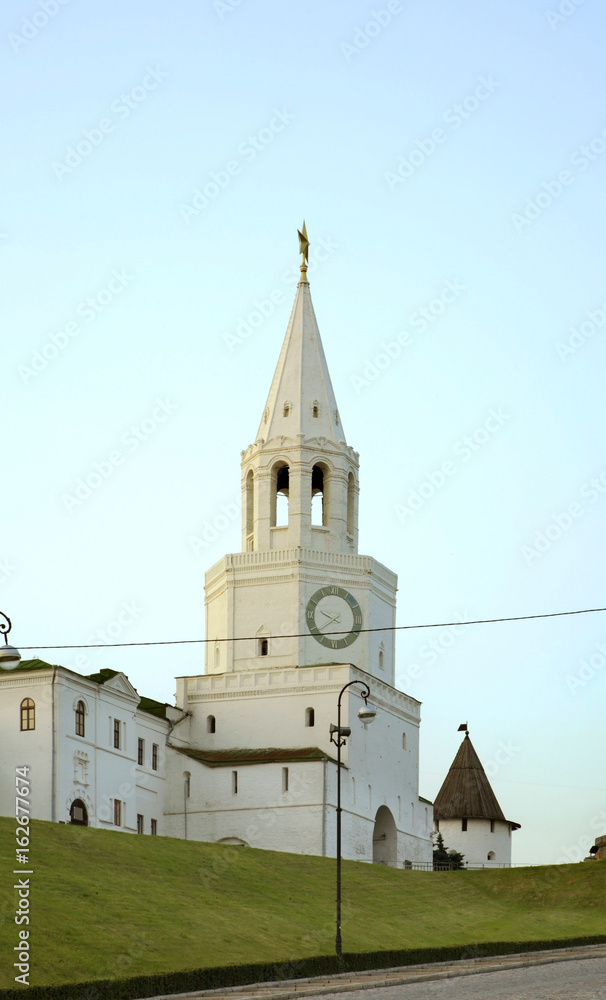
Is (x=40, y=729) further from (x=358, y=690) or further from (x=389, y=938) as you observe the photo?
(x=389, y=938)

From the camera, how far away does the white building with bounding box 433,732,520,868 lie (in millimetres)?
87938

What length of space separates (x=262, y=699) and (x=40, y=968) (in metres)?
39.8

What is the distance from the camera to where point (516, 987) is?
3294 cm

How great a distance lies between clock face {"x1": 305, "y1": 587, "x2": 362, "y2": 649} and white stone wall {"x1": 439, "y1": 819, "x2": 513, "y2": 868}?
19506 millimetres

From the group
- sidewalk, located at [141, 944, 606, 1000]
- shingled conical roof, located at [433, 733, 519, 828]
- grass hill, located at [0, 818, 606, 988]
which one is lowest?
sidewalk, located at [141, 944, 606, 1000]

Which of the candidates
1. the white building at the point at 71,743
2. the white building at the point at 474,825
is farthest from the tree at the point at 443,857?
the white building at the point at 71,743

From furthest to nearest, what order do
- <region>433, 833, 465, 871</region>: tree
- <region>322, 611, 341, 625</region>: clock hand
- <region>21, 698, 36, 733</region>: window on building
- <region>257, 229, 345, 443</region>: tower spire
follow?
<region>433, 833, 465, 871</region>: tree < <region>257, 229, 345, 443</region>: tower spire < <region>322, 611, 341, 625</region>: clock hand < <region>21, 698, 36, 733</region>: window on building

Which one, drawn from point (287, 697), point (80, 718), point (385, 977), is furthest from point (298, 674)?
point (385, 977)

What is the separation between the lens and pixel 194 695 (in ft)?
243

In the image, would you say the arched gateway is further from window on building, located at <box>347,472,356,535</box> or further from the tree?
window on building, located at <box>347,472,356,535</box>

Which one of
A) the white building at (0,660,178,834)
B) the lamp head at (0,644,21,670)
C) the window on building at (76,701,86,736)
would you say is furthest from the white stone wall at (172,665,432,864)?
the lamp head at (0,644,21,670)

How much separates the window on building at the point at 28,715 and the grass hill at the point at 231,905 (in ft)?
31.1

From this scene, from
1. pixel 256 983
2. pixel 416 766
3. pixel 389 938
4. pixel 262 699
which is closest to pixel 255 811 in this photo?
pixel 262 699

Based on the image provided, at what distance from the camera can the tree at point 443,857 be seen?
8354cm
